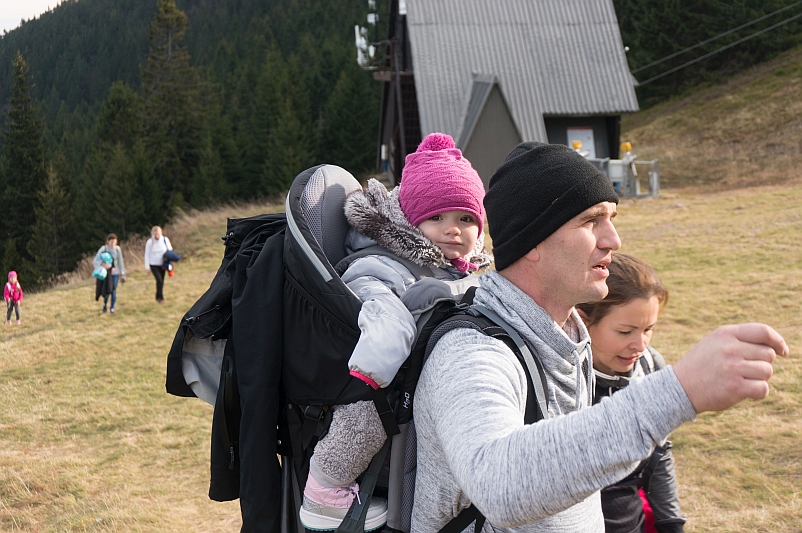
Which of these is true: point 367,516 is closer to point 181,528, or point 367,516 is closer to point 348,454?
point 348,454

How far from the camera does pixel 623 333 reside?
112 inches

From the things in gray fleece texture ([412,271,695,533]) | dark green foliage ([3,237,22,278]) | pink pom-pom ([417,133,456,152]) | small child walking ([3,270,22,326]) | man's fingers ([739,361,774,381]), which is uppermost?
pink pom-pom ([417,133,456,152])

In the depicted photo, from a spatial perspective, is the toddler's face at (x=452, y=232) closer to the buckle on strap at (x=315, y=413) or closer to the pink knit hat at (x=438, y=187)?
the pink knit hat at (x=438, y=187)

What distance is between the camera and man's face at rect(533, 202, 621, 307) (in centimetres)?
166

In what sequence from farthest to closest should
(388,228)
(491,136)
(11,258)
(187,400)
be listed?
(11,258) < (491,136) < (187,400) < (388,228)

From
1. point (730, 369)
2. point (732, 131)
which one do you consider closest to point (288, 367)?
point (730, 369)

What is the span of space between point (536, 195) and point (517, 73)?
23498 millimetres

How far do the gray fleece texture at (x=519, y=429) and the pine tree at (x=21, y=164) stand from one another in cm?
5728

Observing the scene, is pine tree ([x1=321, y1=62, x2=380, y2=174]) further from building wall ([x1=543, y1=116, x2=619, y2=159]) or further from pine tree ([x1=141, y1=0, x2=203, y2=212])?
building wall ([x1=543, y1=116, x2=619, y2=159])

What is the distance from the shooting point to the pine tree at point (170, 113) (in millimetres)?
51406

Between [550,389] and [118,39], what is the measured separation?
142600 mm

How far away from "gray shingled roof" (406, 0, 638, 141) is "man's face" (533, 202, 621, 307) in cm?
2159

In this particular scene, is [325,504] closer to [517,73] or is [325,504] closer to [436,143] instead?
[436,143]

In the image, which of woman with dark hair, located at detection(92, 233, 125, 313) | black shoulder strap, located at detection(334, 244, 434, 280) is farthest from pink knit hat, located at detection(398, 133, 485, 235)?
woman with dark hair, located at detection(92, 233, 125, 313)
